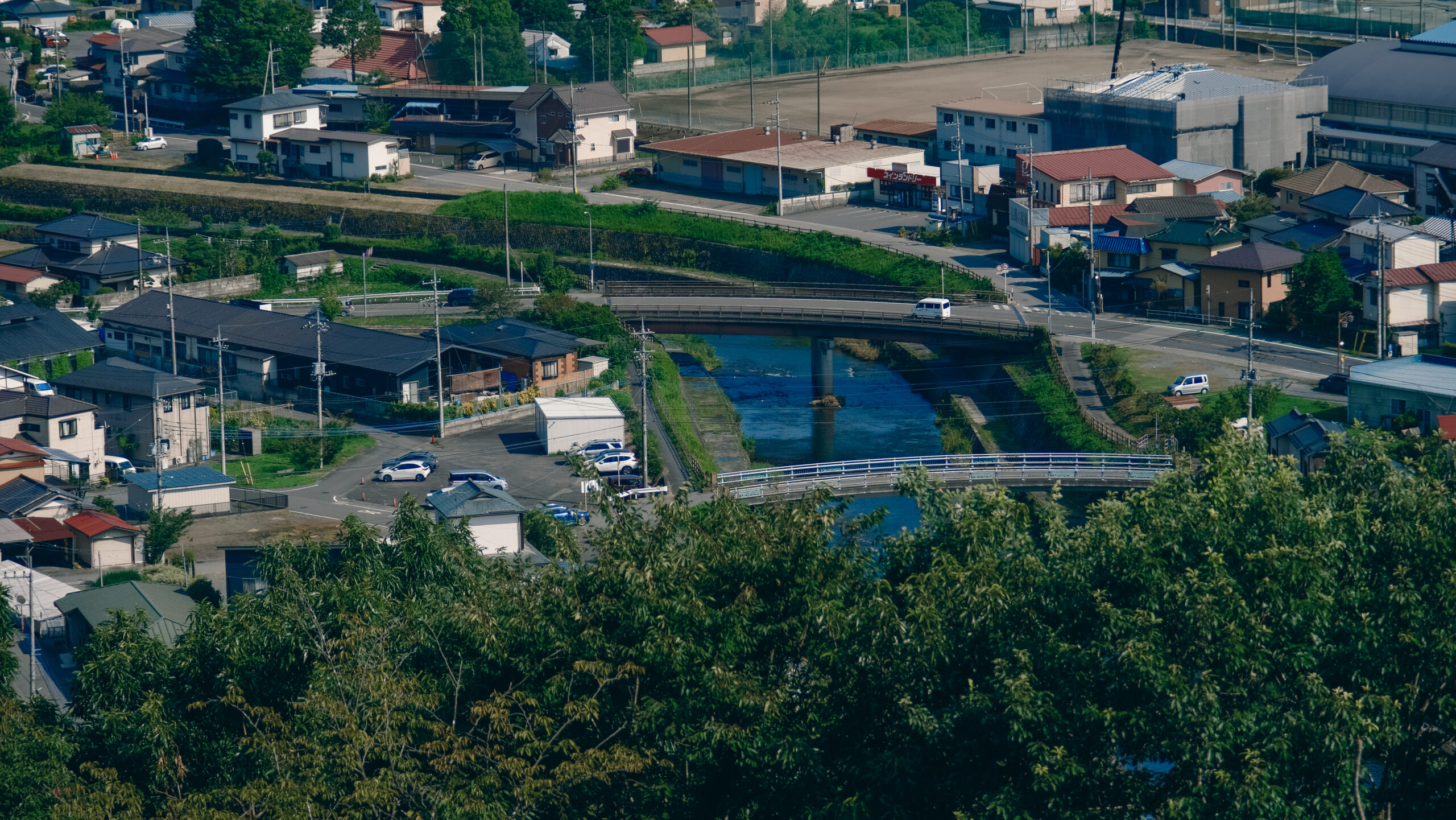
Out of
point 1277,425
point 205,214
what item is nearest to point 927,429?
point 1277,425

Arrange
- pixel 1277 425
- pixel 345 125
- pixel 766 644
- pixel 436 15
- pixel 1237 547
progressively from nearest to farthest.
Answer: pixel 1237 547, pixel 766 644, pixel 1277 425, pixel 345 125, pixel 436 15

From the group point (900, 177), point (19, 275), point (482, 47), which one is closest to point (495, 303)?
point (19, 275)

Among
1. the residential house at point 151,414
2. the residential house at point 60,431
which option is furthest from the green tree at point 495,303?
the residential house at point 60,431

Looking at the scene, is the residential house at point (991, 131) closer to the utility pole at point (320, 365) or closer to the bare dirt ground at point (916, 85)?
the bare dirt ground at point (916, 85)

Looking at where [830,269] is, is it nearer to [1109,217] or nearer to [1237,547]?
[1109,217]

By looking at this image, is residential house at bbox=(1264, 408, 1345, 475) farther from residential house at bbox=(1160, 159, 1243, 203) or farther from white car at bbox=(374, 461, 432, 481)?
residential house at bbox=(1160, 159, 1243, 203)

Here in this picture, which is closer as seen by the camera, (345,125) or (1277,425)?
(1277,425)

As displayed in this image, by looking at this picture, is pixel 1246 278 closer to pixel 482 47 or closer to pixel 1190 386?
pixel 1190 386
